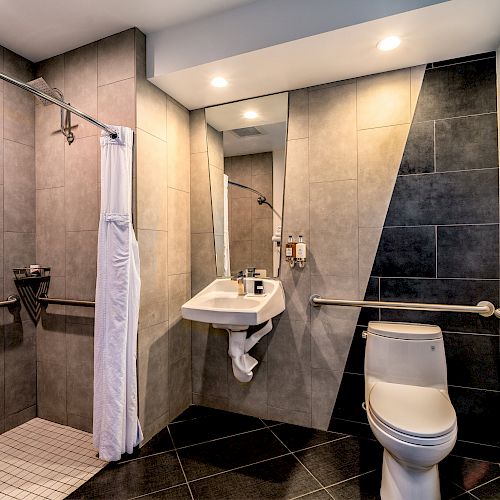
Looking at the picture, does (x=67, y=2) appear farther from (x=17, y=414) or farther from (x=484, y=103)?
(x=17, y=414)

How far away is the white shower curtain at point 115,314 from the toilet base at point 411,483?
1367mm

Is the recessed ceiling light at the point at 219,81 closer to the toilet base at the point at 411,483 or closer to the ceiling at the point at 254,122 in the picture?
the ceiling at the point at 254,122

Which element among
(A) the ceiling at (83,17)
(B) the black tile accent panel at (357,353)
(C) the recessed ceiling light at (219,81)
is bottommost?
(B) the black tile accent panel at (357,353)

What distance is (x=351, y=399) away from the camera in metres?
2.17

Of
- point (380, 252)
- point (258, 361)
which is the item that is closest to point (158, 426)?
point (258, 361)

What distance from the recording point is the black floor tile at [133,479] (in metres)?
1.69

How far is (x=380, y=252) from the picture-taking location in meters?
2.10

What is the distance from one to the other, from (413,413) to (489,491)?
66cm

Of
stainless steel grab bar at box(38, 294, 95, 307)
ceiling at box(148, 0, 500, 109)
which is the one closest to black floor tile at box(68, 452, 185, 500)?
stainless steel grab bar at box(38, 294, 95, 307)

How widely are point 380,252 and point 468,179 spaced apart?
0.62 m

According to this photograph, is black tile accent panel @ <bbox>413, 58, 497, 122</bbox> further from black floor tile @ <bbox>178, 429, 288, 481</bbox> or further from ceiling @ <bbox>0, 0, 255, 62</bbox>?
black floor tile @ <bbox>178, 429, 288, 481</bbox>

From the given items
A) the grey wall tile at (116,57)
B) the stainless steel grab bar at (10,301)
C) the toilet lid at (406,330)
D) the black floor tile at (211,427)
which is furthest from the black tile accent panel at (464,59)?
the stainless steel grab bar at (10,301)

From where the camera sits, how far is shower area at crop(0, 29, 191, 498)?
210 cm

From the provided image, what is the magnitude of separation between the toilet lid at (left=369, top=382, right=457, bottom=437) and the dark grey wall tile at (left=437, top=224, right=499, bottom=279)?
0.68 meters
